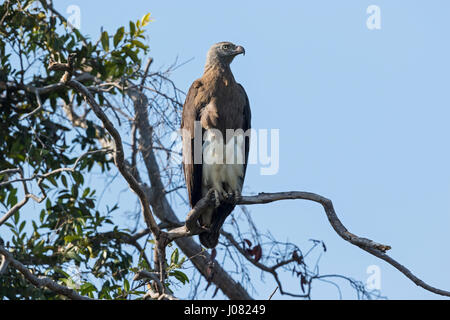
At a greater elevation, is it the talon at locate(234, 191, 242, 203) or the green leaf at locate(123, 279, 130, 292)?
the talon at locate(234, 191, 242, 203)

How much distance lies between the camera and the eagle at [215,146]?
536 centimetres

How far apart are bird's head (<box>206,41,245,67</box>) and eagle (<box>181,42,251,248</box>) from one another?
296mm

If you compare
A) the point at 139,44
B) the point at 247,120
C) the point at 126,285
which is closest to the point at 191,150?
the point at 247,120

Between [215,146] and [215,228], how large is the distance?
1.86 ft

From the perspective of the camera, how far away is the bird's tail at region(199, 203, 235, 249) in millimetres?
5277

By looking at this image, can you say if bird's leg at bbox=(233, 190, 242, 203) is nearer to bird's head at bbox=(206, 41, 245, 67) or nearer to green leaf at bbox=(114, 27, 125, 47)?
bird's head at bbox=(206, 41, 245, 67)

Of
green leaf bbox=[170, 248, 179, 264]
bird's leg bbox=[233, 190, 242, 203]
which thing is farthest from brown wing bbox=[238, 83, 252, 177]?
green leaf bbox=[170, 248, 179, 264]

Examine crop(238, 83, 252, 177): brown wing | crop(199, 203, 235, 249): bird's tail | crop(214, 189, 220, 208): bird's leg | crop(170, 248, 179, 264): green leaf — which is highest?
crop(238, 83, 252, 177): brown wing

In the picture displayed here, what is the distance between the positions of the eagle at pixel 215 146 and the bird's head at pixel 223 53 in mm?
296

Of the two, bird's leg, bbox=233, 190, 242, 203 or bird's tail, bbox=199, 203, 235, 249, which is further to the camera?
bird's tail, bbox=199, 203, 235, 249

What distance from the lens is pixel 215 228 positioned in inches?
209

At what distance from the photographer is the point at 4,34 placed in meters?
6.45
